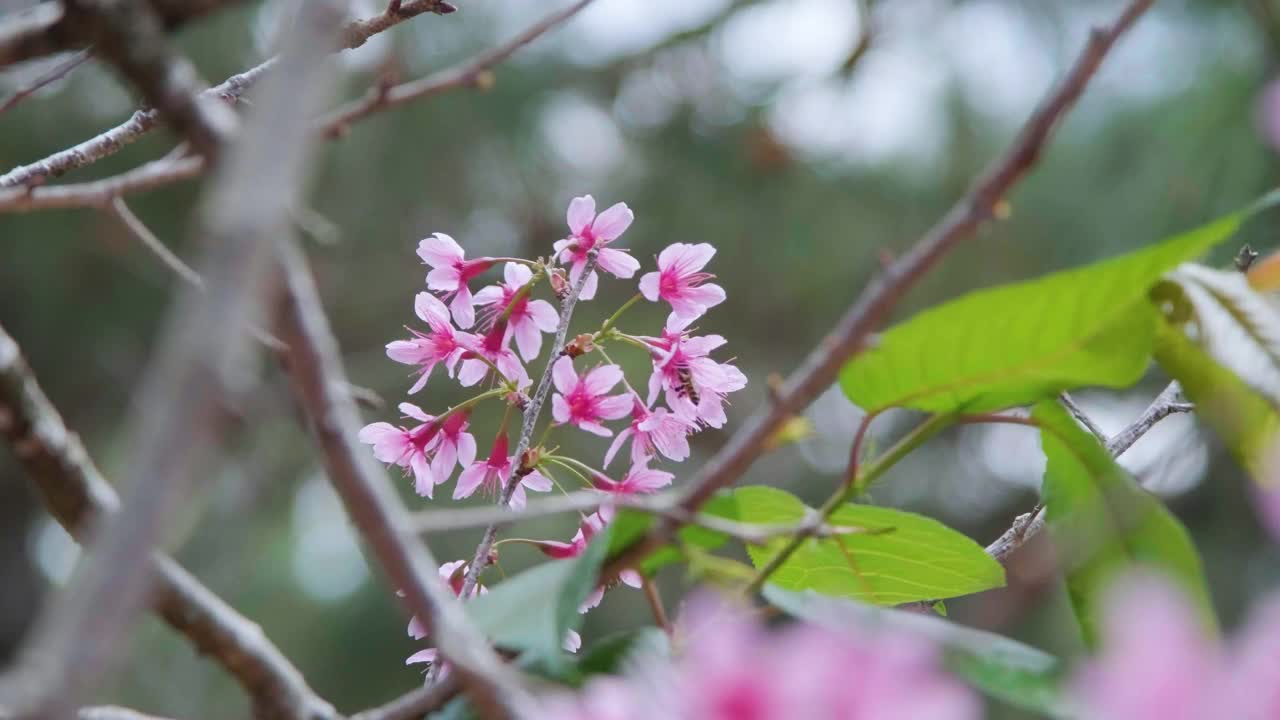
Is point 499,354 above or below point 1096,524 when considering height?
below

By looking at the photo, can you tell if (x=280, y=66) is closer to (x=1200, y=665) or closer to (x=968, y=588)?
(x=1200, y=665)

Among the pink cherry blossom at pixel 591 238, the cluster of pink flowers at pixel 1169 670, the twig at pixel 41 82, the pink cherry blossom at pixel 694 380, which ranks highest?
the cluster of pink flowers at pixel 1169 670

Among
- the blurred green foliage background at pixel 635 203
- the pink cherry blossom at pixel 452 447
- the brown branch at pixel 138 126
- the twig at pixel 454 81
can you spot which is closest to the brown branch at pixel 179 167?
the twig at pixel 454 81

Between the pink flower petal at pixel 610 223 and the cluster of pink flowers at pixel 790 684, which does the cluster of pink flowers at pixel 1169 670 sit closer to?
the cluster of pink flowers at pixel 790 684

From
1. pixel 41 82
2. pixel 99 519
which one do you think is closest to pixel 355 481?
pixel 99 519

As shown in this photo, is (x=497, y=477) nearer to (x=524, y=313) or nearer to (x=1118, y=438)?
(x=524, y=313)

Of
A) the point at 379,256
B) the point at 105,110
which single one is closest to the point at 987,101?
the point at 379,256
